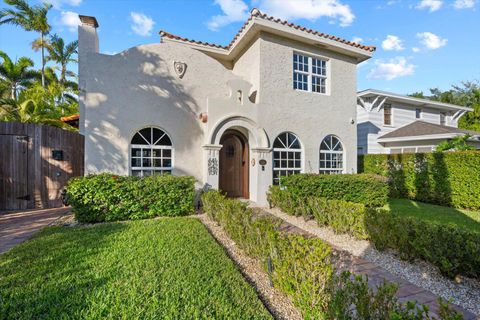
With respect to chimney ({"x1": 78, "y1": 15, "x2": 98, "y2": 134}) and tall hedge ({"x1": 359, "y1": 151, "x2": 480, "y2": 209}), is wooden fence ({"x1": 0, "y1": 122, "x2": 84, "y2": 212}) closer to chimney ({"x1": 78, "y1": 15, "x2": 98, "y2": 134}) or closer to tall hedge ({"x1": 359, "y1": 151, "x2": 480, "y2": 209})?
chimney ({"x1": 78, "y1": 15, "x2": 98, "y2": 134})

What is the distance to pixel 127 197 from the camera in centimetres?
753

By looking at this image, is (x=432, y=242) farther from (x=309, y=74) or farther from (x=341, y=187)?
(x=309, y=74)

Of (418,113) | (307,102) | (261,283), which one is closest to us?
(261,283)

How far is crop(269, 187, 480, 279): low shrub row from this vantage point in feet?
13.3

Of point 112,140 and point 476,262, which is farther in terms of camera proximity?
point 112,140

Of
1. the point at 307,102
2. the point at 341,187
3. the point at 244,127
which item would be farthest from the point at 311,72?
the point at 341,187

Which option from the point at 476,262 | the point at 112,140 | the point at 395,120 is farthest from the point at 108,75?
the point at 395,120

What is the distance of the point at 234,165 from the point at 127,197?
16.3ft

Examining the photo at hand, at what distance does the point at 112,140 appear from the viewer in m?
8.73

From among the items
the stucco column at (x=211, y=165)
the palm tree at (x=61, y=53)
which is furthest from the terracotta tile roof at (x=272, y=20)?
the palm tree at (x=61, y=53)

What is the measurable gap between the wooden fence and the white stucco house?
1.32 meters

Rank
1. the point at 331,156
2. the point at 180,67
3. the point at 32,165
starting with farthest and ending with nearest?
the point at 331,156 → the point at 180,67 → the point at 32,165

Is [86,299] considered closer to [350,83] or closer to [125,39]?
[125,39]

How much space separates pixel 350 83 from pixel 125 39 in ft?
37.6
